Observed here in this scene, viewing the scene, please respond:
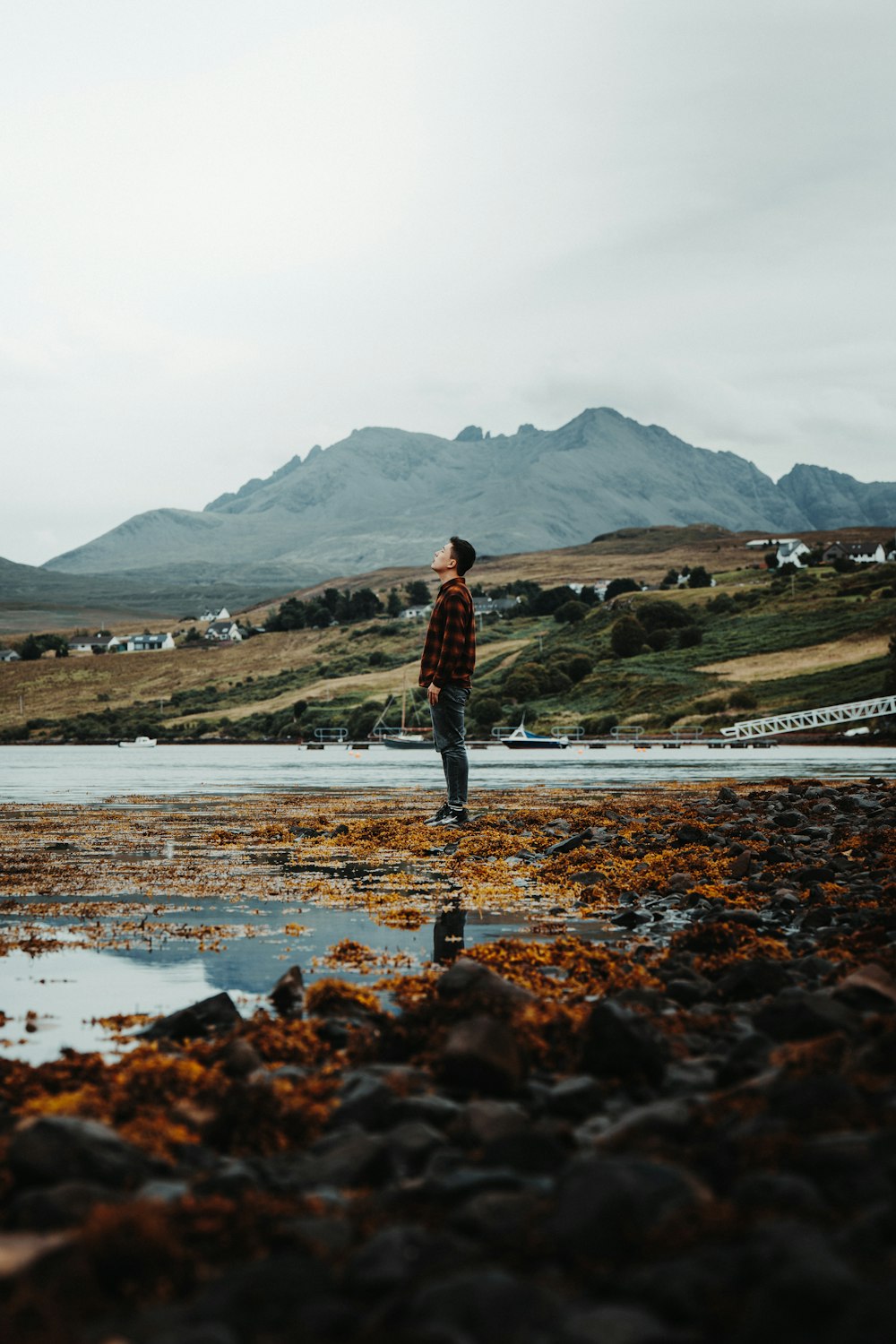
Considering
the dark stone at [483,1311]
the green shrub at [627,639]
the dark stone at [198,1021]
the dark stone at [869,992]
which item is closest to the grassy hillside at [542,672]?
the green shrub at [627,639]

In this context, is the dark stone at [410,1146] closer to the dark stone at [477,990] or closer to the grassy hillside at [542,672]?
the dark stone at [477,990]

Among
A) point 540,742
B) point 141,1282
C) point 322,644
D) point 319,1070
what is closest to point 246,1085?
point 319,1070

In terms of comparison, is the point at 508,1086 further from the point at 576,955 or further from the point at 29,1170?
the point at 576,955

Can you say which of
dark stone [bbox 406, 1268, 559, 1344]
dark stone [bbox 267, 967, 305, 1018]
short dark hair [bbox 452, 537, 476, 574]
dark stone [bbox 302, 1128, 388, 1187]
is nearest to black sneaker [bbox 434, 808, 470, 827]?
short dark hair [bbox 452, 537, 476, 574]

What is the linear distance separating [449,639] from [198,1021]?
7540mm

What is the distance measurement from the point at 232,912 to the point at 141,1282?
5.07m

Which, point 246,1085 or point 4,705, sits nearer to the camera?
point 246,1085

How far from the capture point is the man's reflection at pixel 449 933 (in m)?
5.96

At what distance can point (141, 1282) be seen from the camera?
7.41 ft

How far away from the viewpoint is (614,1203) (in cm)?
244

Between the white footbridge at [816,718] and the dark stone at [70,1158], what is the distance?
171 ft

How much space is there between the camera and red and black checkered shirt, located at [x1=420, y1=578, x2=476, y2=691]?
38.4 feet

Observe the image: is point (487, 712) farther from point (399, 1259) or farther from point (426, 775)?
point (399, 1259)

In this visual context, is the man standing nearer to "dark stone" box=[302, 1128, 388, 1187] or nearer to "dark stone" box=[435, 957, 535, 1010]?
"dark stone" box=[435, 957, 535, 1010]
